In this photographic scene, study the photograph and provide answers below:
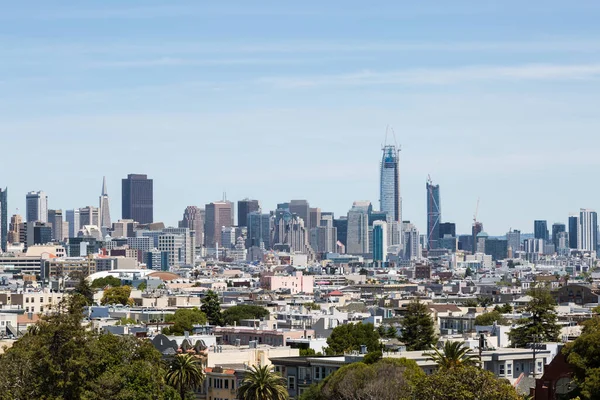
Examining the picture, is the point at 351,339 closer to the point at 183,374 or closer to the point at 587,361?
the point at 183,374

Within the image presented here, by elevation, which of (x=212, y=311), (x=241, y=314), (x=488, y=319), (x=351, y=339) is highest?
(x=212, y=311)

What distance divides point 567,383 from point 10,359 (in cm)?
2530

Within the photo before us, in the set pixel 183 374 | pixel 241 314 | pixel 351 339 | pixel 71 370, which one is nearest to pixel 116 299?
pixel 241 314

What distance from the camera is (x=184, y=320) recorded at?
142 m

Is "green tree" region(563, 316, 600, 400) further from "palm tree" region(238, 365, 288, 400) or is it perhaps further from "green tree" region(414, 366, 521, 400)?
"palm tree" region(238, 365, 288, 400)

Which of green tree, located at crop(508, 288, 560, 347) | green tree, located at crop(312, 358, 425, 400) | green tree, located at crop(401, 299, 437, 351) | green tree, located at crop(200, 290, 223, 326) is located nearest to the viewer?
green tree, located at crop(312, 358, 425, 400)

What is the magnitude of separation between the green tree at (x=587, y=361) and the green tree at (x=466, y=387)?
10663mm

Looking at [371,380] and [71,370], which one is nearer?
[71,370]

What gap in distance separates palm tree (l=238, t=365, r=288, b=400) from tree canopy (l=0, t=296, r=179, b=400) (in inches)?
263

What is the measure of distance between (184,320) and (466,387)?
279ft

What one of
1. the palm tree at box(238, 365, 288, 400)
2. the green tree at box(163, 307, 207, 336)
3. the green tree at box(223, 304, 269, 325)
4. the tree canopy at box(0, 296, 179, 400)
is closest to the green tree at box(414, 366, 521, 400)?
the tree canopy at box(0, 296, 179, 400)

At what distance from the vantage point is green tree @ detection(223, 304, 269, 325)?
156m

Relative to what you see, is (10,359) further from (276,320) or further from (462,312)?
(462,312)

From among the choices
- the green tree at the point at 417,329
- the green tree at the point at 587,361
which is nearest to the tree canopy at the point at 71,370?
the green tree at the point at 587,361
